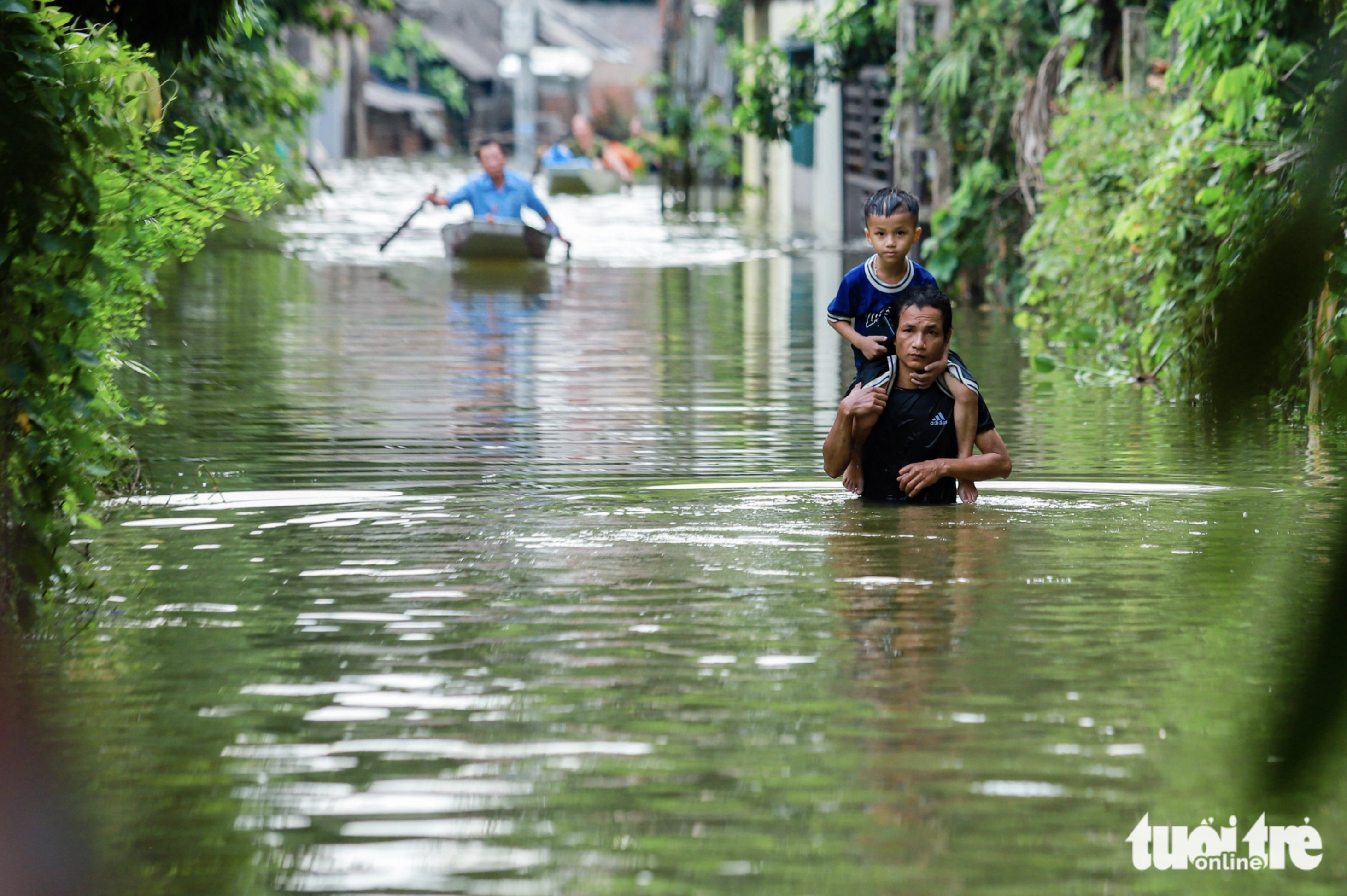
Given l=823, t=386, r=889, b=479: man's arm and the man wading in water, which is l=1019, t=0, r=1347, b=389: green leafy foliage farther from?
l=823, t=386, r=889, b=479: man's arm

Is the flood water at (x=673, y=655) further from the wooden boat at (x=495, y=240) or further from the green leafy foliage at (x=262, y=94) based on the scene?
the wooden boat at (x=495, y=240)

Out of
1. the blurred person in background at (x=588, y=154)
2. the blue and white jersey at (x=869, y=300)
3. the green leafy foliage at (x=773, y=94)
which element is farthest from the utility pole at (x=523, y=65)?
the blue and white jersey at (x=869, y=300)

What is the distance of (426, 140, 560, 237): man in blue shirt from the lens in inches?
763

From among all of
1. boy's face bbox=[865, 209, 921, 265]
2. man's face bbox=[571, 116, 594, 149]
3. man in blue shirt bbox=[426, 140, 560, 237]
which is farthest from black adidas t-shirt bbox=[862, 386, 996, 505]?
man's face bbox=[571, 116, 594, 149]

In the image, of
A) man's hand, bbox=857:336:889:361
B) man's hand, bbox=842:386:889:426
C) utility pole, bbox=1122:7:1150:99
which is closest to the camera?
man's hand, bbox=842:386:889:426

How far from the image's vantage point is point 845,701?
433 centimetres

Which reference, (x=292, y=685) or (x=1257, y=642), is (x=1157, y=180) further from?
(x=1257, y=642)

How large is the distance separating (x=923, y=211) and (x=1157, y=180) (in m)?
8.02

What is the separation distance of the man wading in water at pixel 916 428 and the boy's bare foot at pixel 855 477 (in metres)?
0.04

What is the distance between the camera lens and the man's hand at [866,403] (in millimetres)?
6438

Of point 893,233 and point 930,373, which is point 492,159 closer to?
point 893,233

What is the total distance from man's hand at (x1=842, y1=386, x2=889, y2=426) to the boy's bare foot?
1.06ft

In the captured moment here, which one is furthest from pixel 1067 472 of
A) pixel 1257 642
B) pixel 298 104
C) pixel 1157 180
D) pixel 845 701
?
pixel 298 104

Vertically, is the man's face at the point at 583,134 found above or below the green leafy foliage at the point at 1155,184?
above
